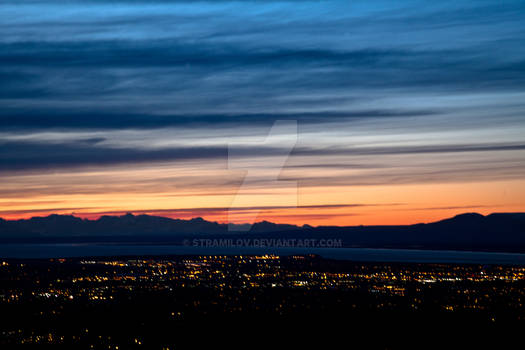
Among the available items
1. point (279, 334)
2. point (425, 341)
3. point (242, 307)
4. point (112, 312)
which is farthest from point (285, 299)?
point (425, 341)

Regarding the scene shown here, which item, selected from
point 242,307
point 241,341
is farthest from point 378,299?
point 241,341

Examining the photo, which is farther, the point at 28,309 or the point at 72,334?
the point at 28,309

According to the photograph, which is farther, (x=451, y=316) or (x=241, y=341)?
(x=451, y=316)

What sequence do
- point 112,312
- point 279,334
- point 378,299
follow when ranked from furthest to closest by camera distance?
1. point 378,299
2. point 112,312
3. point 279,334

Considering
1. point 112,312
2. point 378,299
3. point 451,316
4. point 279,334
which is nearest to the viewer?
point 279,334

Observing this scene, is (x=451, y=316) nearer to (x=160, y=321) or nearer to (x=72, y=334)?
(x=160, y=321)

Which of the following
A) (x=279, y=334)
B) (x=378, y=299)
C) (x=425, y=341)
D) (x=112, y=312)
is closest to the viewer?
(x=425, y=341)

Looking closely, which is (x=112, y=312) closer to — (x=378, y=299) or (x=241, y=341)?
(x=241, y=341)

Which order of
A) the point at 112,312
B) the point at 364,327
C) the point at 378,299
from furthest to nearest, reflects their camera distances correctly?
the point at 378,299 < the point at 112,312 < the point at 364,327
